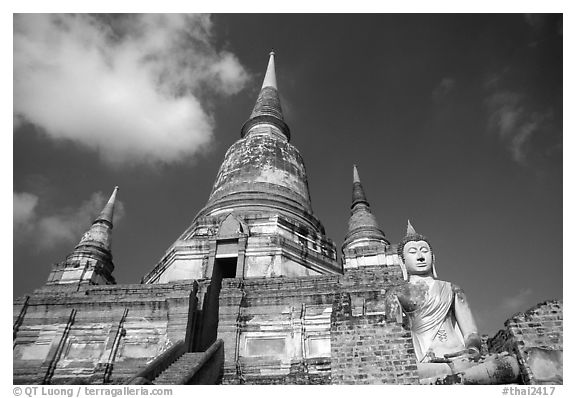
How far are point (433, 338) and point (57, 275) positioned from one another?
17.5 m

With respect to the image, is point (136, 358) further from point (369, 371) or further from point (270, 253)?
point (369, 371)

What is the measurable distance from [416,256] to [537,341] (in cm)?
195

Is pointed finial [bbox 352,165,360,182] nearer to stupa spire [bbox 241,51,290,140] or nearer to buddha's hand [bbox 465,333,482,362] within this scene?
stupa spire [bbox 241,51,290,140]

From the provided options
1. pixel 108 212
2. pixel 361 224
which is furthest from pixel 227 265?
pixel 108 212

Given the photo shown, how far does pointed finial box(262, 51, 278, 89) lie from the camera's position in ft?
93.8

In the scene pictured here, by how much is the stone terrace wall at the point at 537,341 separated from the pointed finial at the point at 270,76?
24.4 meters

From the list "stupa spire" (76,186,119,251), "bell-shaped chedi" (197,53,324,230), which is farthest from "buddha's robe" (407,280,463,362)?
"stupa spire" (76,186,119,251)

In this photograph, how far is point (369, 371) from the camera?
263 inches

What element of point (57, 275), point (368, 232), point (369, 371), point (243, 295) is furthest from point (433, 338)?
point (57, 275)

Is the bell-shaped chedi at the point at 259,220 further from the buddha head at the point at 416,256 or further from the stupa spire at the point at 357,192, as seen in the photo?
the buddha head at the point at 416,256

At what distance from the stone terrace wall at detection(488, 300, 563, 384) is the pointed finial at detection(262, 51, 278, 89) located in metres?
24.4

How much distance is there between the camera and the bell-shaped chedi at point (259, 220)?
1558cm

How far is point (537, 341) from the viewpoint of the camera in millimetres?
5727

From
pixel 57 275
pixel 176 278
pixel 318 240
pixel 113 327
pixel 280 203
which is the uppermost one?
pixel 280 203
